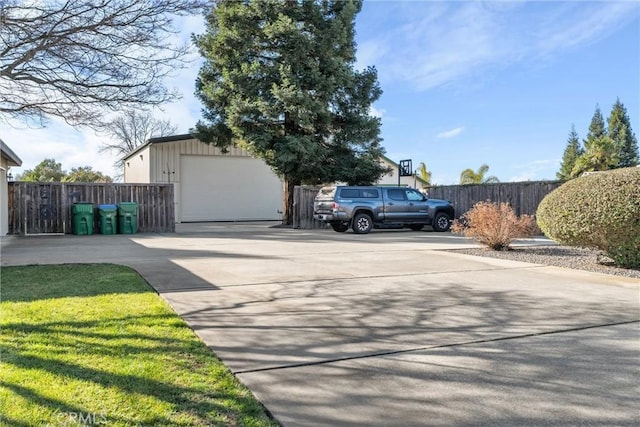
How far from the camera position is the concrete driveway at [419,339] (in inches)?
113

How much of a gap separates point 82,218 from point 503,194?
50.6 feet

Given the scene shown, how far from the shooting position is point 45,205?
53.7ft

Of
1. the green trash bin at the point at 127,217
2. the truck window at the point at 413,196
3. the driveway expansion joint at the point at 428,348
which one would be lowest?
the driveway expansion joint at the point at 428,348

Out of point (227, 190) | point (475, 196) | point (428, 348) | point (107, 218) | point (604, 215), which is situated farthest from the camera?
point (227, 190)

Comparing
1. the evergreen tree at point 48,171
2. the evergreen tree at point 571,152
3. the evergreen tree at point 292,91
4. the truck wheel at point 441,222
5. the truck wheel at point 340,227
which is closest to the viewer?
the truck wheel at point 340,227

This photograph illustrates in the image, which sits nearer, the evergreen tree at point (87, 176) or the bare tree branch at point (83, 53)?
the bare tree branch at point (83, 53)

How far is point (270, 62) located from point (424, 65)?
7369 mm

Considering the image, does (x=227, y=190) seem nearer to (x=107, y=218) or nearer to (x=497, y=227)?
(x=107, y=218)

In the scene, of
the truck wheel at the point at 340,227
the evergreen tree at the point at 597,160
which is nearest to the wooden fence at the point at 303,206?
the truck wheel at the point at 340,227

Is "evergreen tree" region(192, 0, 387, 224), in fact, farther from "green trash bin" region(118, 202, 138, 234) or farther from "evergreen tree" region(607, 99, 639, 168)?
"evergreen tree" region(607, 99, 639, 168)

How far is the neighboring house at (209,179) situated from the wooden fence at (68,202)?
7.44 metres

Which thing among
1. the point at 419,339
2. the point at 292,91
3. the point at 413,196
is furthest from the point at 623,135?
the point at 419,339

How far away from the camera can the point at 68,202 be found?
657 inches

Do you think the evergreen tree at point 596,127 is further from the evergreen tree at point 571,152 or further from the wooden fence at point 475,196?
the wooden fence at point 475,196
